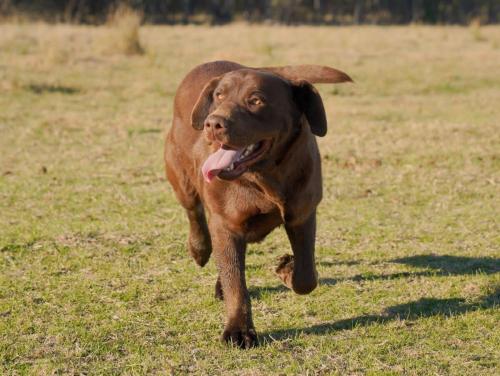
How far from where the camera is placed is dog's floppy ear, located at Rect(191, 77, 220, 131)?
16.3ft

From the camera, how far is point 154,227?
25.1 feet

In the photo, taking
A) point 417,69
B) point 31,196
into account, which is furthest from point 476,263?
point 417,69

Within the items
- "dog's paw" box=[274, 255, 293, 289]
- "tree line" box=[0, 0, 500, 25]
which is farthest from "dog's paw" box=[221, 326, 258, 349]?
"tree line" box=[0, 0, 500, 25]

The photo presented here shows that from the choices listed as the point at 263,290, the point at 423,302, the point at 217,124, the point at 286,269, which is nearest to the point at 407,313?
the point at 423,302

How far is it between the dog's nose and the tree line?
105ft

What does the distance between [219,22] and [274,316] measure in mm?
37898

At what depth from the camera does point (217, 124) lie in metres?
4.33

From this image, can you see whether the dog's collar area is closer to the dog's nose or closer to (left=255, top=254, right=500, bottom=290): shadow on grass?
the dog's nose

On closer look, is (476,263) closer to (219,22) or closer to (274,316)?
(274,316)

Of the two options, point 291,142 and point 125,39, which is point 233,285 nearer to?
point 291,142

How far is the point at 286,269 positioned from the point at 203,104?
1.09 m

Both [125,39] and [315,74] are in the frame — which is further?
[125,39]

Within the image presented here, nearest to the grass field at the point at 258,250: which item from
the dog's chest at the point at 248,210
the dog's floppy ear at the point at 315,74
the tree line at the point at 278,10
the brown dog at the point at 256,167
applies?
the brown dog at the point at 256,167

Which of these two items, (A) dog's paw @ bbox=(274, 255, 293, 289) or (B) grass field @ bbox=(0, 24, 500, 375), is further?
(A) dog's paw @ bbox=(274, 255, 293, 289)
